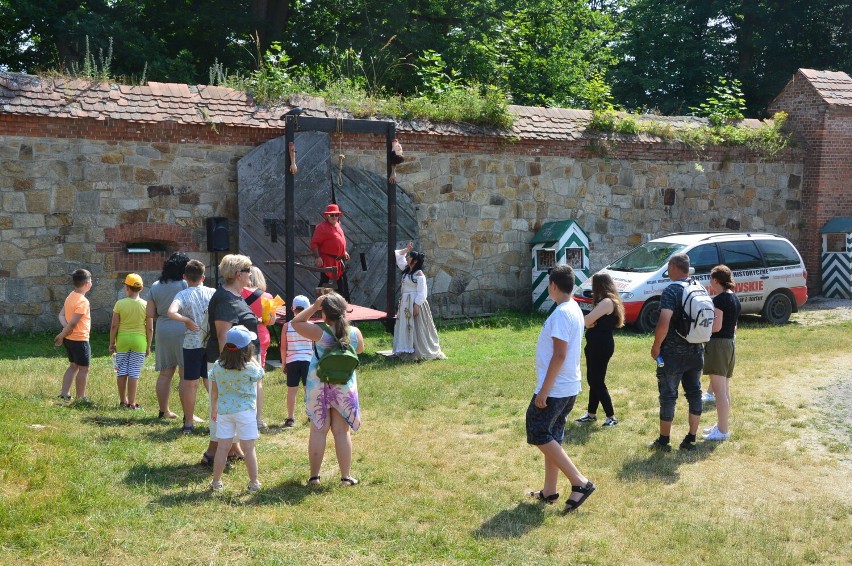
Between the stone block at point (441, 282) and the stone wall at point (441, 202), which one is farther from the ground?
the stone wall at point (441, 202)

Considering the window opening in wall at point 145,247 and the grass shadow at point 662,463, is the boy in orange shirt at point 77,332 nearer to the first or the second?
the window opening in wall at point 145,247

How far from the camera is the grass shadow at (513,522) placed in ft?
18.9

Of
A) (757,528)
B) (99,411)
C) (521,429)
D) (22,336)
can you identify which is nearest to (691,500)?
(757,528)

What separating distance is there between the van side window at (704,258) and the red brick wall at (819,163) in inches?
226

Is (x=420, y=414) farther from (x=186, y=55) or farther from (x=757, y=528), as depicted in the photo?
(x=186, y=55)

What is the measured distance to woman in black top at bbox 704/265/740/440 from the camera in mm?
8109

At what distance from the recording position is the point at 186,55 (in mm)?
21500

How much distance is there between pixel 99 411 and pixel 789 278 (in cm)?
1174

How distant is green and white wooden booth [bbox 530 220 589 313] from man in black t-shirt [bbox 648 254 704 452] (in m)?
8.08

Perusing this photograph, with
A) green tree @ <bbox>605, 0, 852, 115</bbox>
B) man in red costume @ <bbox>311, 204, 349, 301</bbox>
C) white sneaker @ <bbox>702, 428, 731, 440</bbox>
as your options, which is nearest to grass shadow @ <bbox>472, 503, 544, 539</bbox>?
white sneaker @ <bbox>702, 428, 731, 440</bbox>

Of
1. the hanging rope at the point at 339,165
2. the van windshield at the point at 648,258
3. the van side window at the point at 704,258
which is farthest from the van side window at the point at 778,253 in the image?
the hanging rope at the point at 339,165

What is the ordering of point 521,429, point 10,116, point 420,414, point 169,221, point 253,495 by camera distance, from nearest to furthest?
point 253,495
point 521,429
point 420,414
point 10,116
point 169,221

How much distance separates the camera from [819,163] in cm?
1919

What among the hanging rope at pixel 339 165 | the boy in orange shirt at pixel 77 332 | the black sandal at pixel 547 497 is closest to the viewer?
the black sandal at pixel 547 497
